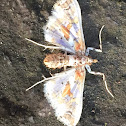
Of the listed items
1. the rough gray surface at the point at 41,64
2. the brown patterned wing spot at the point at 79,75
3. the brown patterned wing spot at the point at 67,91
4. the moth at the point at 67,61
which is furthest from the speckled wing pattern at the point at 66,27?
the brown patterned wing spot at the point at 67,91

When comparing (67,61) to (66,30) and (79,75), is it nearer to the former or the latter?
(79,75)

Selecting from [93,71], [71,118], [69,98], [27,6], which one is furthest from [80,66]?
[27,6]

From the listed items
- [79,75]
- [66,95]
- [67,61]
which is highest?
[67,61]

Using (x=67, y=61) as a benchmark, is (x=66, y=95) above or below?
below

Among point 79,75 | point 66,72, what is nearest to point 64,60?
point 66,72

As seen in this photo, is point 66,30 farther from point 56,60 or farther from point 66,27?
point 56,60

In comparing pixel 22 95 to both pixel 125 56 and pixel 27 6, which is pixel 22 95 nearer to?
pixel 27 6

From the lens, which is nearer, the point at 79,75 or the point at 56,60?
the point at 56,60
